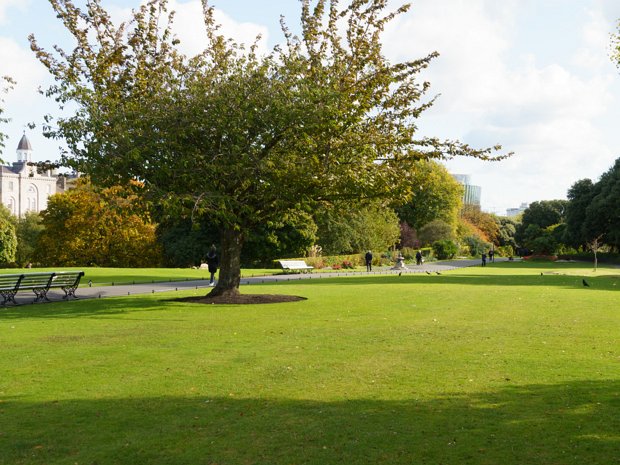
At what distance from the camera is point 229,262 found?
21.3 m

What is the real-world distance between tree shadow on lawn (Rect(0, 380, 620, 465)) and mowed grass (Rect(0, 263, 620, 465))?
0.02 m

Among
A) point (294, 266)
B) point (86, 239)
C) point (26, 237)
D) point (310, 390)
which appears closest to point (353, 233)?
point (294, 266)

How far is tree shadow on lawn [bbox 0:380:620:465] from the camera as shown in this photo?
583 centimetres

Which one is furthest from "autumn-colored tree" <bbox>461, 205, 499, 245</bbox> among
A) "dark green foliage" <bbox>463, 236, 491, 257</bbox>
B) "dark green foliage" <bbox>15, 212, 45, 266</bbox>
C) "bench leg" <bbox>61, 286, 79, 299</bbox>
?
"bench leg" <bbox>61, 286, 79, 299</bbox>

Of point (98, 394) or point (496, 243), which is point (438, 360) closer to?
point (98, 394)

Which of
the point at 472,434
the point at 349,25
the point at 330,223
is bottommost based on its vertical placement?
the point at 472,434

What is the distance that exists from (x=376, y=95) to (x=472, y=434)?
14.9 metres

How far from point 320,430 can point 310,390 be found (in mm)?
1710

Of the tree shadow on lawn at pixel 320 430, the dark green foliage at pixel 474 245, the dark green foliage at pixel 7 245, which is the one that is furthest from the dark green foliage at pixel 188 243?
the dark green foliage at pixel 474 245

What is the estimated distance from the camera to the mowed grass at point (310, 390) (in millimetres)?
6039

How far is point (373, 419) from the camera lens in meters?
6.94

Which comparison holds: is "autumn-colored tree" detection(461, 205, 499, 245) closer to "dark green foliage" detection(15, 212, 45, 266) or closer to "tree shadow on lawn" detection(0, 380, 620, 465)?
"dark green foliage" detection(15, 212, 45, 266)

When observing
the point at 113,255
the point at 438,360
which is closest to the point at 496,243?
the point at 113,255

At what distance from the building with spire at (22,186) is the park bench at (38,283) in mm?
151117
